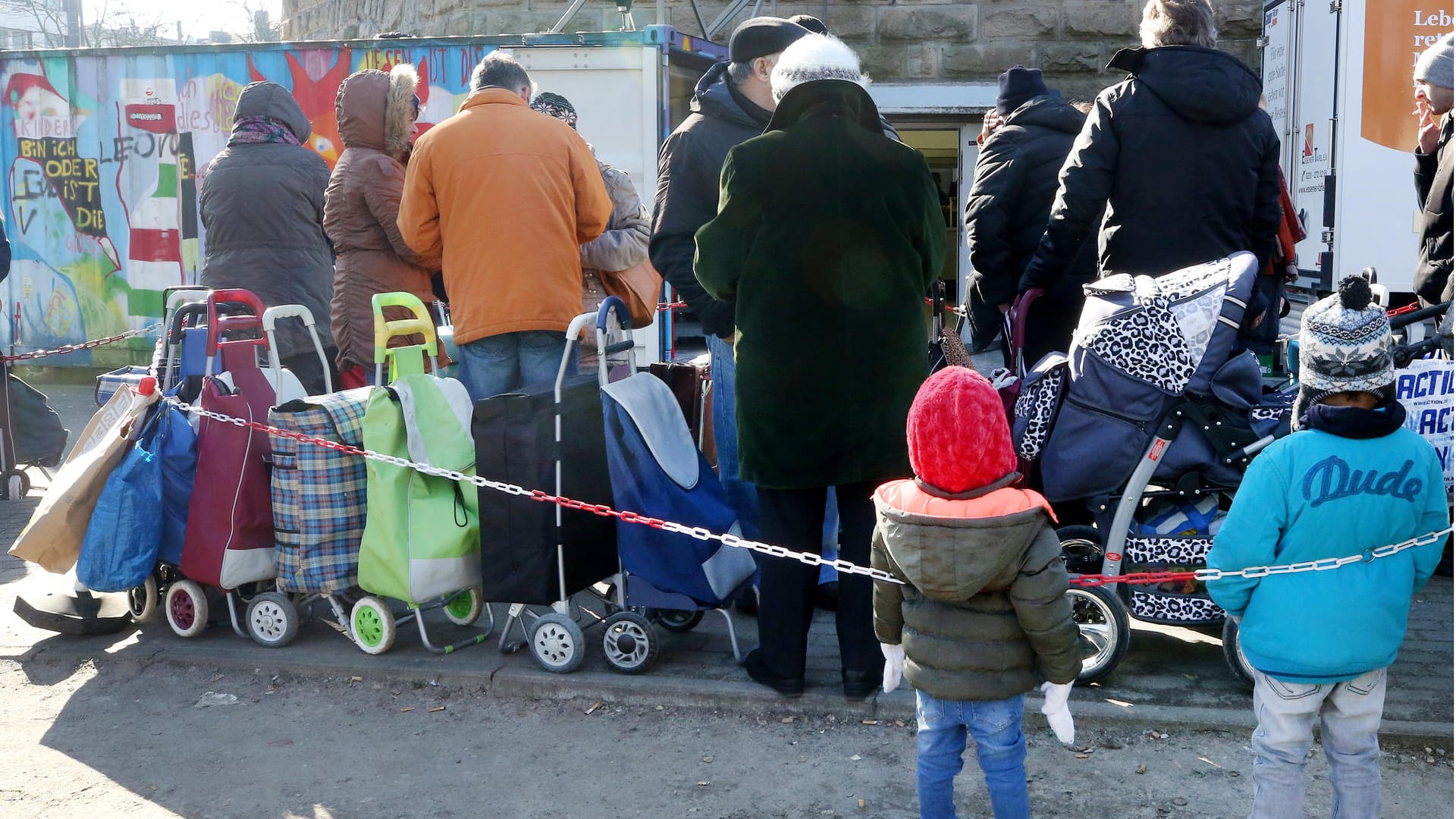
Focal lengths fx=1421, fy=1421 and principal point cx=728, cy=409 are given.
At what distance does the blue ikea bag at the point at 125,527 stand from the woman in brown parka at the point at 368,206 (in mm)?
1336

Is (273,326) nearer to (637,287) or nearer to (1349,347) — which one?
(637,287)

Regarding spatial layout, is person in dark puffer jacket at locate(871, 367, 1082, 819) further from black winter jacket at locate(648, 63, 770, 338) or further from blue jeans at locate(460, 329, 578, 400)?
blue jeans at locate(460, 329, 578, 400)

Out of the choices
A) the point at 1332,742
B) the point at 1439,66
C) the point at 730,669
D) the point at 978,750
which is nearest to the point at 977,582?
the point at 978,750

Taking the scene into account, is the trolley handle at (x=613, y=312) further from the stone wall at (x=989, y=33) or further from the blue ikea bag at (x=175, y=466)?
the stone wall at (x=989, y=33)

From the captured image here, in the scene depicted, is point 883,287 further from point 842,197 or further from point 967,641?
point 967,641

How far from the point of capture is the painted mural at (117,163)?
10961 millimetres

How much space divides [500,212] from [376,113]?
1.26m

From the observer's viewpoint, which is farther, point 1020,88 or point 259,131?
point 259,131

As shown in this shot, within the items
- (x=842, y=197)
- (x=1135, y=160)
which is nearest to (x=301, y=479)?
(x=842, y=197)

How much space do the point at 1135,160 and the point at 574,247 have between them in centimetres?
206

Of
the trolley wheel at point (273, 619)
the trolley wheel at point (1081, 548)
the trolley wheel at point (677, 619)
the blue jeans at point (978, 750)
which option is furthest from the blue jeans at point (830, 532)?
the trolley wheel at point (273, 619)

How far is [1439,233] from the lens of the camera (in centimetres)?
524

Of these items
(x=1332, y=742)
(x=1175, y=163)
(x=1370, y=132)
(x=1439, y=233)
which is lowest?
(x=1332, y=742)

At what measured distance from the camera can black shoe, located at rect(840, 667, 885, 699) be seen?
14.4 feet
